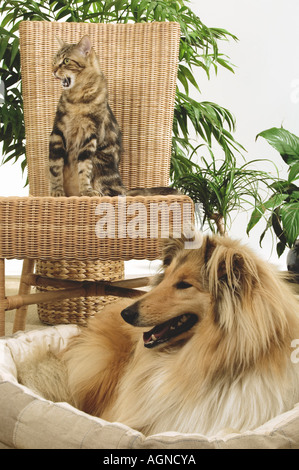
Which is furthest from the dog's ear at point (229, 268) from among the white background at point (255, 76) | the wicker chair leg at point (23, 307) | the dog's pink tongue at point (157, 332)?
the white background at point (255, 76)

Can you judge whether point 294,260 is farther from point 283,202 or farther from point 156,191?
point 156,191

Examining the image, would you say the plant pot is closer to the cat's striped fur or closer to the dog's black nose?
the cat's striped fur

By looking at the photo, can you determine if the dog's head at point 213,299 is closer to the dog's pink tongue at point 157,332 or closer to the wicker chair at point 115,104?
the dog's pink tongue at point 157,332

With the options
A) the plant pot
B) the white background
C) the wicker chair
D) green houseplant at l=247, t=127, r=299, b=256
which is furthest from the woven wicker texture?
the white background

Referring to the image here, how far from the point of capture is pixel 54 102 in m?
2.35

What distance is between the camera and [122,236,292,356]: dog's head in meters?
1.05

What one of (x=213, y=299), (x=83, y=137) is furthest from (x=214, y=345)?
(x=83, y=137)

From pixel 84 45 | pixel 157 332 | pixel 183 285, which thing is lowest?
pixel 157 332

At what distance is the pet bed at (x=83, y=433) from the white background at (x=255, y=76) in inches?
108

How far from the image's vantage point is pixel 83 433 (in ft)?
3.20

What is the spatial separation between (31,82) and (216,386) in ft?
5.72

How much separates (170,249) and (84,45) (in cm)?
113

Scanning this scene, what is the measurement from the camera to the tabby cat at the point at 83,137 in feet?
6.27

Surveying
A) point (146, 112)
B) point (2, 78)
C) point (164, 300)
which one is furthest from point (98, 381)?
point (2, 78)
